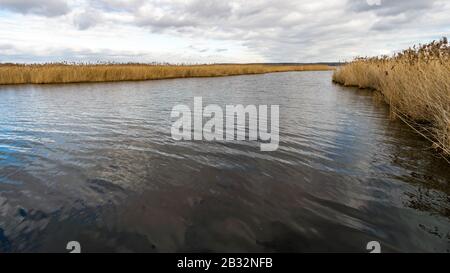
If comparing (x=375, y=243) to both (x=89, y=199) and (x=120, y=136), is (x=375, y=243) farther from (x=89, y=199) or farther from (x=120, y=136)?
(x=120, y=136)

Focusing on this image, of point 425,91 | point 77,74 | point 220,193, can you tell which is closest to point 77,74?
point 77,74

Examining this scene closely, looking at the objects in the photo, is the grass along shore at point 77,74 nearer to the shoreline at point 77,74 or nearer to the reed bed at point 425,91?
the shoreline at point 77,74

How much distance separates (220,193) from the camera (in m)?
4.71

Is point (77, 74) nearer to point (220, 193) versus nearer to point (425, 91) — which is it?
point (220, 193)

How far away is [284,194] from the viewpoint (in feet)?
15.3

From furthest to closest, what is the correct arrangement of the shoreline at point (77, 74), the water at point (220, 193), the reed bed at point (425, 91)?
the shoreline at point (77, 74)
the reed bed at point (425, 91)
the water at point (220, 193)

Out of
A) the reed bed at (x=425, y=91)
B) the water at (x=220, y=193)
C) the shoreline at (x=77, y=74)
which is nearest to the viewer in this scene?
the water at (x=220, y=193)

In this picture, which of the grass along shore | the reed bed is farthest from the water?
the grass along shore

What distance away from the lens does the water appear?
351 centimetres

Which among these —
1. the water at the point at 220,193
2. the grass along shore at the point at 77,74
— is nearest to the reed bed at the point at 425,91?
the water at the point at 220,193

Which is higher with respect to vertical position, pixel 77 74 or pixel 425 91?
pixel 77 74

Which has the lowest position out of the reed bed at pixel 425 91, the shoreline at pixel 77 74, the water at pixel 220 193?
the water at pixel 220 193

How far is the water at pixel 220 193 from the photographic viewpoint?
351 cm
